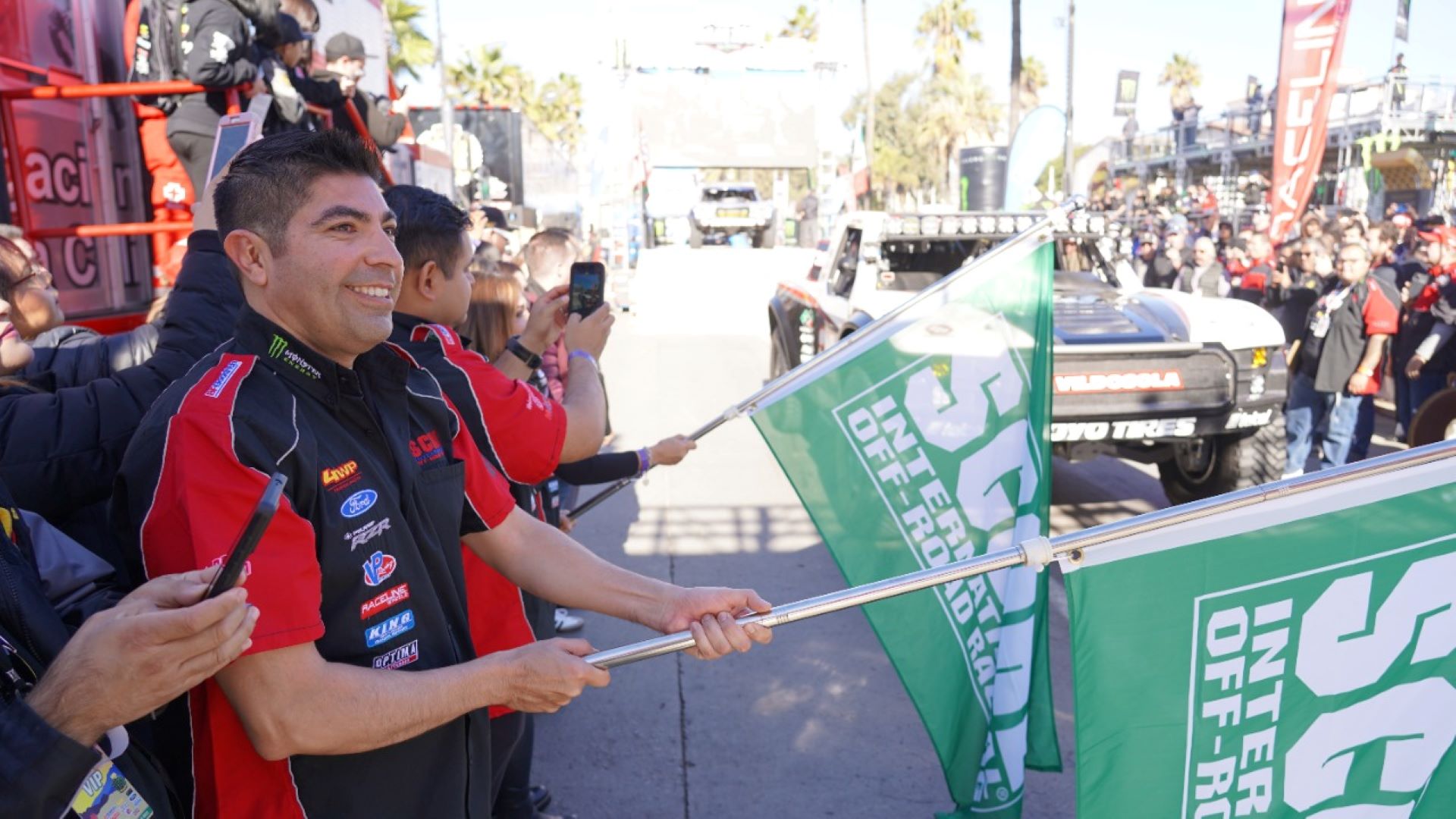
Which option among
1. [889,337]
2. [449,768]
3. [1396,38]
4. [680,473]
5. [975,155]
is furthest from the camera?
[975,155]

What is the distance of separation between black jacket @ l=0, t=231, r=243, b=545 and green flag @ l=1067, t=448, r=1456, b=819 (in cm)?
187

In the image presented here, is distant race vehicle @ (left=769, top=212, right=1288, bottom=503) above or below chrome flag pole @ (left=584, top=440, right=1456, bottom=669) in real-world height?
below

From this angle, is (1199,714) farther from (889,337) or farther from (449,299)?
(449,299)

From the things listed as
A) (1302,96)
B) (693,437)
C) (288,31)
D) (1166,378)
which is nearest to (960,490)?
(693,437)

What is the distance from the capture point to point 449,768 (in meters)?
1.83

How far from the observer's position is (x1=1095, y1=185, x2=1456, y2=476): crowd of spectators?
23.7ft

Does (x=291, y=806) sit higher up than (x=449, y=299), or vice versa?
(x=449, y=299)

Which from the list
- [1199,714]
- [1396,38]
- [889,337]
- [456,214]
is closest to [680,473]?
[889,337]

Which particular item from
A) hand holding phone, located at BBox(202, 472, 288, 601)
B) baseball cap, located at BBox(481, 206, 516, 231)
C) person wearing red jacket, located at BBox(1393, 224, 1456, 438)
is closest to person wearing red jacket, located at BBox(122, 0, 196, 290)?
hand holding phone, located at BBox(202, 472, 288, 601)

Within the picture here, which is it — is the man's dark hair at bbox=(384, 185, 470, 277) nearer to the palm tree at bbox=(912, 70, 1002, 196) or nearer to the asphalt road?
Result: the asphalt road

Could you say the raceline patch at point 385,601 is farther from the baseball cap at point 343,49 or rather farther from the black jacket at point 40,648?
the baseball cap at point 343,49

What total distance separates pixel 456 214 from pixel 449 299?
23 cm

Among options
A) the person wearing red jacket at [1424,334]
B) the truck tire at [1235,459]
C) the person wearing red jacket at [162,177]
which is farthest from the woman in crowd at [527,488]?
the person wearing red jacket at [1424,334]

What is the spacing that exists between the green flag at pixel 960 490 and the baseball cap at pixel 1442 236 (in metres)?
7.44
